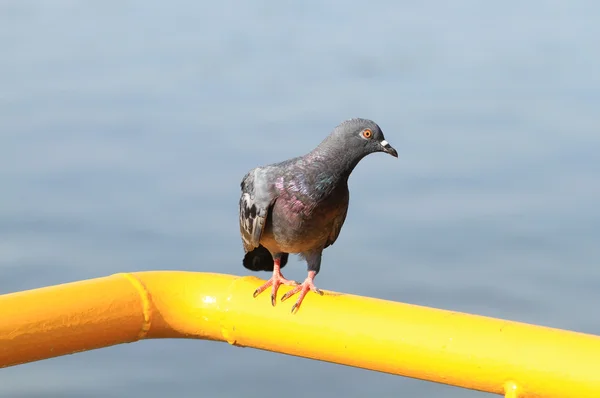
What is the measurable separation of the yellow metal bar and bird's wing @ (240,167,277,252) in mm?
1195

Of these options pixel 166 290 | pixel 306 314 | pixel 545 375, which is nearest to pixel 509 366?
pixel 545 375

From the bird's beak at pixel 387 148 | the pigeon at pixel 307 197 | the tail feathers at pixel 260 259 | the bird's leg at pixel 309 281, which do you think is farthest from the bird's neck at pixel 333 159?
the tail feathers at pixel 260 259

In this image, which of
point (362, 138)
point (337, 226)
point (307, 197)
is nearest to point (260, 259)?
point (337, 226)

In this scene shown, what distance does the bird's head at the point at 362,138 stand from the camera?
477 cm

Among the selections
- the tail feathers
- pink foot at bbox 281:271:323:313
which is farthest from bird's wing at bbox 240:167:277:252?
pink foot at bbox 281:271:323:313

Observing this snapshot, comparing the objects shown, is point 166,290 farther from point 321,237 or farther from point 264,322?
point 321,237

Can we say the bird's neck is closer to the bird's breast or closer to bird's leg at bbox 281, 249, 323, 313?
the bird's breast

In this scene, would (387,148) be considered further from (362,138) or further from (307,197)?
(307,197)

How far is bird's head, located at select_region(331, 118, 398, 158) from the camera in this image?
4.77 m

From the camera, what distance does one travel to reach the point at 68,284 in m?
3.46

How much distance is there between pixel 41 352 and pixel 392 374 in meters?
1.15

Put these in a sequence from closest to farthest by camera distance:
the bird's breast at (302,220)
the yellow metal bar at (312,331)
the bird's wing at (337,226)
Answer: the yellow metal bar at (312,331), the bird's breast at (302,220), the bird's wing at (337,226)

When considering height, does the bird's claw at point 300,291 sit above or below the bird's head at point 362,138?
below

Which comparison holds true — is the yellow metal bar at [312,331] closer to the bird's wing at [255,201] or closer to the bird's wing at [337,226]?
the bird's wing at [255,201]
